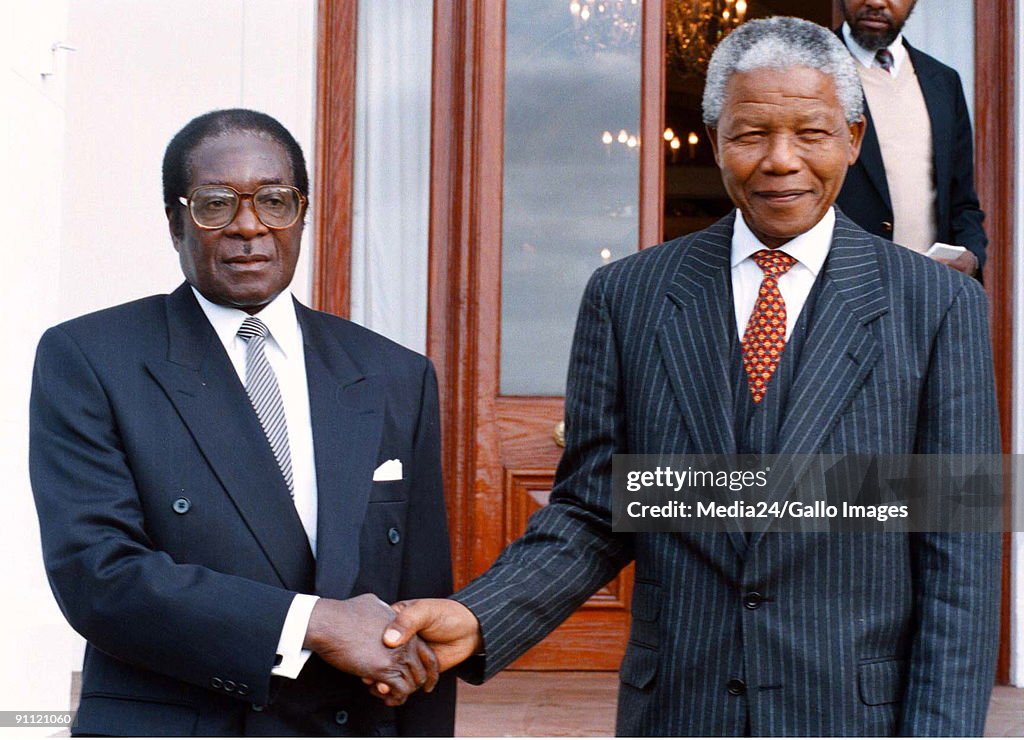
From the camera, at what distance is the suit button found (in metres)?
2.35

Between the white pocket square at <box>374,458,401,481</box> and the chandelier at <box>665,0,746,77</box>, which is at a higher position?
the chandelier at <box>665,0,746,77</box>

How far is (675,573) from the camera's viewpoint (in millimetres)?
2420

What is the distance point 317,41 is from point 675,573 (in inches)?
140

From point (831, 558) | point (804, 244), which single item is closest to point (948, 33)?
point (804, 244)

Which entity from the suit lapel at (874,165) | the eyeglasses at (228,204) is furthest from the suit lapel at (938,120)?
the eyeglasses at (228,204)

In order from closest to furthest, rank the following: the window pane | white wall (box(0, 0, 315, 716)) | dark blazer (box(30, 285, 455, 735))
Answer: dark blazer (box(30, 285, 455, 735)) < white wall (box(0, 0, 315, 716)) < the window pane

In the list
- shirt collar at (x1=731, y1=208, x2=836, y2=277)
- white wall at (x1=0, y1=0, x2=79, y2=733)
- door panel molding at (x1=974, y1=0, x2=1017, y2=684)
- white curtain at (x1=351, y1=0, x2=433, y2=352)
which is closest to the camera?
shirt collar at (x1=731, y1=208, x2=836, y2=277)

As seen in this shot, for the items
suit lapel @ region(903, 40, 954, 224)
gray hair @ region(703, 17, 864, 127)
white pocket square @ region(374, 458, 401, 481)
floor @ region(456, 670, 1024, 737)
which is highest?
suit lapel @ region(903, 40, 954, 224)

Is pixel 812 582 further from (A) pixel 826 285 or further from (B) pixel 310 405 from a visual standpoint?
(B) pixel 310 405

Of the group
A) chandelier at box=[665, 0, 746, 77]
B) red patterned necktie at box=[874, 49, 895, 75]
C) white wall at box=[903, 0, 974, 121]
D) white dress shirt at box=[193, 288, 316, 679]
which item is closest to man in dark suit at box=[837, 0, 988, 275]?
red patterned necktie at box=[874, 49, 895, 75]

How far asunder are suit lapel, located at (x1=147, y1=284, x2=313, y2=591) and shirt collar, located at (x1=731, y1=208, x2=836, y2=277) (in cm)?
92

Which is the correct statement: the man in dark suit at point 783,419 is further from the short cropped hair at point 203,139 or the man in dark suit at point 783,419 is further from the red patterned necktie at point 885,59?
the red patterned necktie at point 885,59

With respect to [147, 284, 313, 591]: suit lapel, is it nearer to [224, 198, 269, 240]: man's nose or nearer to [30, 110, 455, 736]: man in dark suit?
[30, 110, 455, 736]: man in dark suit

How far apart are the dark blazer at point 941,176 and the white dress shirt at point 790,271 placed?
1.76 metres
